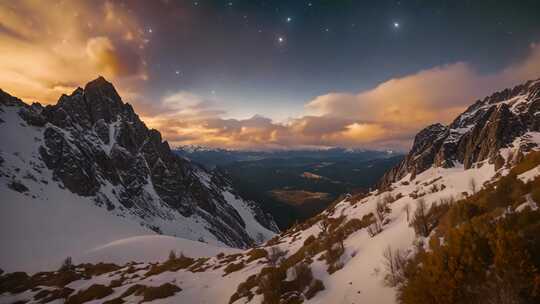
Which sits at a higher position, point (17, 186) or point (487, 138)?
point (17, 186)

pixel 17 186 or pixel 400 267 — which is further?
pixel 17 186

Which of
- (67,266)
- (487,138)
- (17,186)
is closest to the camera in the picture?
(67,266)

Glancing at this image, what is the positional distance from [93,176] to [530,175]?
18915 centimetres

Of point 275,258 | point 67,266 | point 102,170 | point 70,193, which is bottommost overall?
point 67,266

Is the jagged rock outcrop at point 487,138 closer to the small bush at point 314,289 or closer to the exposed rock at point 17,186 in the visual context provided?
the small bush at point 314,289

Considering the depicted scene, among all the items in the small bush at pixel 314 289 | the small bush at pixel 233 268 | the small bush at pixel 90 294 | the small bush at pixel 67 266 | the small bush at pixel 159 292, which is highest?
A: the small bush at pixel 314 289

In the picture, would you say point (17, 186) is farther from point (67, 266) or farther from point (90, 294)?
point (90, 294)

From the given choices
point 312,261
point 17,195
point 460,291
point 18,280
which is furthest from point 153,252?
point 17,195

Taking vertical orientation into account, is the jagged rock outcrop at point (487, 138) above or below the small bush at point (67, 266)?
above

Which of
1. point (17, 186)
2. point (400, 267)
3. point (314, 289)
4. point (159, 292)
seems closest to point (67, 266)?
point (159, 292)

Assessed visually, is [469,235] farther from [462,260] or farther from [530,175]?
[530,175]

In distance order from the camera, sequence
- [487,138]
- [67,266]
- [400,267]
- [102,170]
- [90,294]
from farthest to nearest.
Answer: [102,170] → [487,138] → [67,266] → [90,294] → [400,267]

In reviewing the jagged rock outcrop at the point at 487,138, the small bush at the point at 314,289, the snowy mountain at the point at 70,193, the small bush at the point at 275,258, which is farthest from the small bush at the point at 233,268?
the jagged rock outcrop at the point at 487,138

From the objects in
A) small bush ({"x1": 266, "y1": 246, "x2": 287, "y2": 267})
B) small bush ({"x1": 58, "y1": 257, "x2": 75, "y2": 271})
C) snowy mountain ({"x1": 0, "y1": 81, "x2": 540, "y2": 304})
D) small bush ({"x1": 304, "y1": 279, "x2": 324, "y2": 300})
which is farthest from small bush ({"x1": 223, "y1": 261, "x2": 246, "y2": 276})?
small bush ({"x1": 58, "y1": 257, "x2": 75, "y2": 271})
